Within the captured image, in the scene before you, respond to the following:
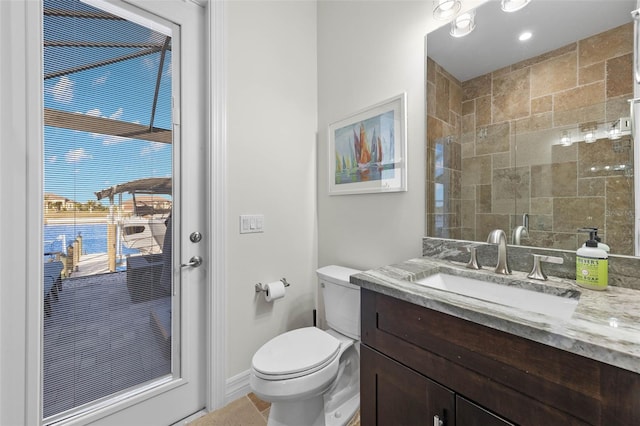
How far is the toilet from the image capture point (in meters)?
1.09

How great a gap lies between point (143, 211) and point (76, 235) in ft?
0.89

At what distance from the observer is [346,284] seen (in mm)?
1424

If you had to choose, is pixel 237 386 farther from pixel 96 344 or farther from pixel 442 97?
pixel 442 97

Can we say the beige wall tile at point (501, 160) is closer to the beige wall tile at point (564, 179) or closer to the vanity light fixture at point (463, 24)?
the beige wall tile at point (564, 179)

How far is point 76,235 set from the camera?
3.76ft

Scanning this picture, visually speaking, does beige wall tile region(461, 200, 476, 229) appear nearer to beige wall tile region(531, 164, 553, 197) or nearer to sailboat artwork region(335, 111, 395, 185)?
beige wall tile region(531, 164, 553, 197)

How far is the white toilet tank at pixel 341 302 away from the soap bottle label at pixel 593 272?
0.86 meters

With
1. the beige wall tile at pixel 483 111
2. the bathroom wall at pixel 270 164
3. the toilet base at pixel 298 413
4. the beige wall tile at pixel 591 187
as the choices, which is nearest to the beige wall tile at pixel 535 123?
the beige wall tile at pixel 483 111

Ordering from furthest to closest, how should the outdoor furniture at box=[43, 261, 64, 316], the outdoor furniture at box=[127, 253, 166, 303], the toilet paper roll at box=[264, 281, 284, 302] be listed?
the toilet paper roll at box=[264, 281, 284, 302] < the outdoor furniture at box=[127, 253, 166, 303] < the outdoor furniture at box=[43, 261, 64, 316]

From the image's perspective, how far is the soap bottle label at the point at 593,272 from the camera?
2.62 feet

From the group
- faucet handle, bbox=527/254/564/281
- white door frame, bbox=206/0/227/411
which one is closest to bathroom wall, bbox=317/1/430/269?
faucet handle, bbox=527/254/564/281

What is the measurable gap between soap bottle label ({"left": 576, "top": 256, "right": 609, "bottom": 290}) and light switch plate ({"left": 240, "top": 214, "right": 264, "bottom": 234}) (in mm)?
1487

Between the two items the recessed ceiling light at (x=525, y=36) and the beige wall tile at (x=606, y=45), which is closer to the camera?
the beige wall tile at (x=606, y=45)

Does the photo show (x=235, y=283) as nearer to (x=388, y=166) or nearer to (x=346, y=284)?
(x=346, y=284)
